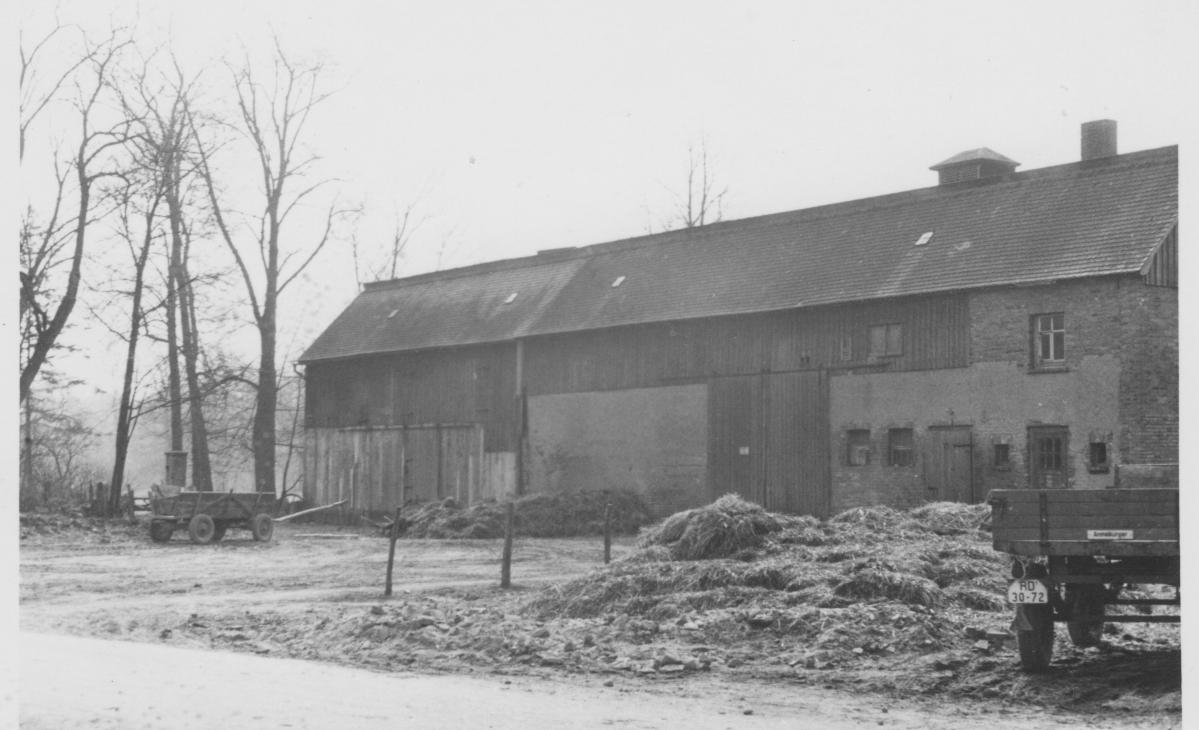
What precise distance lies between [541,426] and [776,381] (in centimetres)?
869

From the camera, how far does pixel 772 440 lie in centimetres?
3375

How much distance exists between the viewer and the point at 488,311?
145ft

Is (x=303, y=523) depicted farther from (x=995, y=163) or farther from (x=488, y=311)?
(x=995, y=163)

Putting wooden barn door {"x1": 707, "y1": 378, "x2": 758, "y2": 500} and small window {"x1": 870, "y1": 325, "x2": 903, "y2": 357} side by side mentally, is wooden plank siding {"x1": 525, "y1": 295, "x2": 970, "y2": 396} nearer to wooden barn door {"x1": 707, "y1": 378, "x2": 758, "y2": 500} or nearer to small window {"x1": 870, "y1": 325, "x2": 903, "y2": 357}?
small window {"x1": 870, "y1": 325, "x2": 903, "y2": 357}

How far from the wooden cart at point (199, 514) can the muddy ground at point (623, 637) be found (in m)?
8.37

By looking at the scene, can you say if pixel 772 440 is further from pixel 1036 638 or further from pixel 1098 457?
pixel 1036 638

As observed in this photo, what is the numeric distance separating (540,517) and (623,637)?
20.6 m

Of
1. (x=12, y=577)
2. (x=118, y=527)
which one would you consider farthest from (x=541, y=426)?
(x=12, y=577)

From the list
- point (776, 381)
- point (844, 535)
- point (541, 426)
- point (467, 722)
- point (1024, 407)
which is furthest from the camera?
point (541, 426)

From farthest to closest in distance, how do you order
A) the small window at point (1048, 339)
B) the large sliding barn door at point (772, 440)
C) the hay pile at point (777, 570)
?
the large sliding barn door at point (772, 440) → the small window at point (1048, 339) → the hay pile at point (777, 570)

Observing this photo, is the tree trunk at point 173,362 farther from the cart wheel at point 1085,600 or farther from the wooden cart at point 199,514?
the cart wheel at point 1085,600

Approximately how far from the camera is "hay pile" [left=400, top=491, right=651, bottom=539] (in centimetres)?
3428

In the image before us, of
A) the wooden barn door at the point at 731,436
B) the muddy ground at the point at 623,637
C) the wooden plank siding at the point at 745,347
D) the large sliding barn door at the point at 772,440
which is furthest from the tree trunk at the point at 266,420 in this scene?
the muddy ground at the point at 623,637

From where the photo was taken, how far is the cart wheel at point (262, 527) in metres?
32.6
